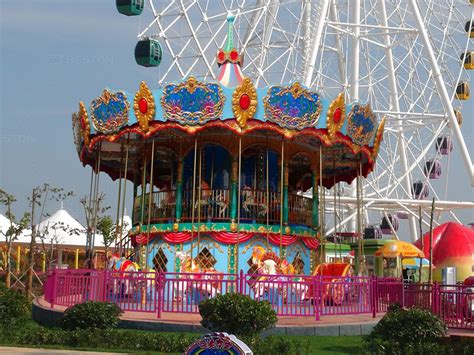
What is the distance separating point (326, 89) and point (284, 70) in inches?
116

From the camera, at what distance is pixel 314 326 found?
12.2 meters

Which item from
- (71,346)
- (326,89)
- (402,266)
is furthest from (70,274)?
(326,89)

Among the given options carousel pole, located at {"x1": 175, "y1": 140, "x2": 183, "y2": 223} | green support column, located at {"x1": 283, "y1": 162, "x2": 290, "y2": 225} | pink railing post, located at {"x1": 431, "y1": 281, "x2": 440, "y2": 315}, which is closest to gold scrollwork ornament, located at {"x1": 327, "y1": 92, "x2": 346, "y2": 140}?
green support column, located at {"x1": 283, "y1": 162, "x2": 290, "y2": 225}

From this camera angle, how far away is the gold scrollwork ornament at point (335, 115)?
17106 millimetres

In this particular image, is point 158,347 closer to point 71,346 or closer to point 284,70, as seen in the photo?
point 71,346

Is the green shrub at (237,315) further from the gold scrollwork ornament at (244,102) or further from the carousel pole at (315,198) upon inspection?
the carousel pole at (315,198)

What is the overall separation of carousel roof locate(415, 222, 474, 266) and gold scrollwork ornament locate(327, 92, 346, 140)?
17783 mm

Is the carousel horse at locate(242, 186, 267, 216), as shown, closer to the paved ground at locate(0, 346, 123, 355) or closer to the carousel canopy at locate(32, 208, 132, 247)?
the paved ground at locate(0, 346, 123, 355)

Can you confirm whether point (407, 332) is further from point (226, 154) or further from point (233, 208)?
point (226, 154)

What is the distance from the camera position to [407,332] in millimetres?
10188

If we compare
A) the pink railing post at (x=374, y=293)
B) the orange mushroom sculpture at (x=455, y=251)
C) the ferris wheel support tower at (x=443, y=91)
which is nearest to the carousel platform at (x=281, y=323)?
the pink railing post at (x=374, y=293)

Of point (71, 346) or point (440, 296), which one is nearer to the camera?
point (71, 346)

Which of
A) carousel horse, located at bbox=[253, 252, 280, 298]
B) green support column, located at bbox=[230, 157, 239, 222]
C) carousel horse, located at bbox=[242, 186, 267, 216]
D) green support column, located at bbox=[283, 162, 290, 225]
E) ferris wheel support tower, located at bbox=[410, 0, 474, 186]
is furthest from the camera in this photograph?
ferris wheel support tower, located at bbox=[410, 0, 474, 186]

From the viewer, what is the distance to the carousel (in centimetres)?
1667
